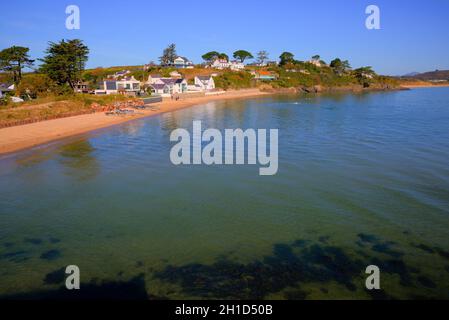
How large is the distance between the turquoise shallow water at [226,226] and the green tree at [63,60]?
1551 inches

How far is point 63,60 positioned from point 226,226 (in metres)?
56.2

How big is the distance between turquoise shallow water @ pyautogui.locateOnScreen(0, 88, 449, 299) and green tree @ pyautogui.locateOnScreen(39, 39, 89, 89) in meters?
39.4

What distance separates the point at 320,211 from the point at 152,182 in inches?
372

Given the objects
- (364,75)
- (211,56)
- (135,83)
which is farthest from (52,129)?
(364,75)

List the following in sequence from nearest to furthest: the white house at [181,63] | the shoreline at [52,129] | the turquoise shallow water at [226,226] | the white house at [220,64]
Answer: the turquoise shallow water at [226,226], the shoreline at [52,129], the white house at [181,63], the white house at [220,64]

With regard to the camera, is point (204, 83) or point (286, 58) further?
point (286, 58)

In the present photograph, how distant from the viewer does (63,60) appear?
5719cm

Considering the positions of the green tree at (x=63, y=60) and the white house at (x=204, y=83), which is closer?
the green tree at (x=63, y=60)

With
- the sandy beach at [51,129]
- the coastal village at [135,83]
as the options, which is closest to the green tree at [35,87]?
the coastal village at [135,83]

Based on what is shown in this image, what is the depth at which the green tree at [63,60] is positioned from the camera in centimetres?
5738

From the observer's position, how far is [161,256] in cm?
1100

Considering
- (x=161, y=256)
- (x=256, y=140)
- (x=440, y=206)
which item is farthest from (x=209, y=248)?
(x=256, y=140)

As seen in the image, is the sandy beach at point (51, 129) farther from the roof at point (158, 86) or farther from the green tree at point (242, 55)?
the green tree at point (242, 55)

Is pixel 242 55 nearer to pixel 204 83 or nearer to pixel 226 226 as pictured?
pixel 204 83
